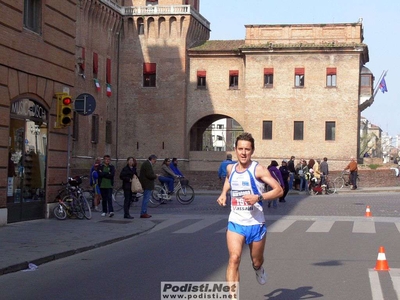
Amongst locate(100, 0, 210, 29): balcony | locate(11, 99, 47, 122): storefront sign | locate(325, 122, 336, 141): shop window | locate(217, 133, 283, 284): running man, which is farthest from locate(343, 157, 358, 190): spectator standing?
locate(217, 133, 283, 284): running man

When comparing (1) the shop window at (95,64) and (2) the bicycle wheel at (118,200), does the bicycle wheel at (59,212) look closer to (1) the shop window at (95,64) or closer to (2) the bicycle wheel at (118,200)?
(2) the bicycle wheel at (118,200)

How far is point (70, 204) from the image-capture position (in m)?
20.5

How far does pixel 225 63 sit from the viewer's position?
61750 millimetres

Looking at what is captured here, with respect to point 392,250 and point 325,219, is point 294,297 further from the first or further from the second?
point 325,219

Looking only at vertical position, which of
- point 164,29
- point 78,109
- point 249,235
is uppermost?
point 164,29

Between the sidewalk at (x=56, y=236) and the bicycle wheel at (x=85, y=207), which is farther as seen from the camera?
the bicycle wheel at (x=85, y=207)

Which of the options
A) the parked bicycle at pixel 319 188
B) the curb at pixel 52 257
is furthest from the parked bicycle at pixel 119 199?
the parked bicycle at pixel 319 188

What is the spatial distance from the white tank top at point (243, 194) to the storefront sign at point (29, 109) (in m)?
11.2

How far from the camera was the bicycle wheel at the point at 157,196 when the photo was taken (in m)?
28.2

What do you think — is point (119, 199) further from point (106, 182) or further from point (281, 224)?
point (281, 224)

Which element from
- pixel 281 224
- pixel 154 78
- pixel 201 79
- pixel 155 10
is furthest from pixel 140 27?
pixel 281 224

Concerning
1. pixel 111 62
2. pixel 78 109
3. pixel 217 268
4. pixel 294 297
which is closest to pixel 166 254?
pixel 217 268

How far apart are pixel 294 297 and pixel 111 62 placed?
170 feet

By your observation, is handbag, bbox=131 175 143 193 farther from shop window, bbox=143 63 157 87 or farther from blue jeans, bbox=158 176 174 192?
shop window, bbox=143 63 157 87
